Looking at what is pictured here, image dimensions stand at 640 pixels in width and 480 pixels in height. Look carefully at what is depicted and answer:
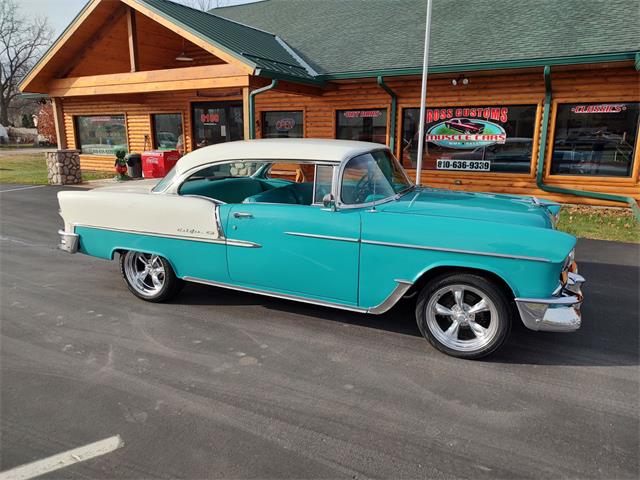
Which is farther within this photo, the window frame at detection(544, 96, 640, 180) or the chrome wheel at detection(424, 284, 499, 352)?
the window frame at detection(544, 96, 640, 180)

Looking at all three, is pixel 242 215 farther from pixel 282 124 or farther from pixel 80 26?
pixel 80 26

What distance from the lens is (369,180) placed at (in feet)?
13.8

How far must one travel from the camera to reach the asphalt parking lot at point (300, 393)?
2.54 m

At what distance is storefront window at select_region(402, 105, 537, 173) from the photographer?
10.7 meters

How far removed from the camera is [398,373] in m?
3.44

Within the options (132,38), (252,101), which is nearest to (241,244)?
(252,101)

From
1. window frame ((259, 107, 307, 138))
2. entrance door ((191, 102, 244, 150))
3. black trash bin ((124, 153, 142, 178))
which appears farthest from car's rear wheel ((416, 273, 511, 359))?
black trash bin ((124, 153, 142, 178))

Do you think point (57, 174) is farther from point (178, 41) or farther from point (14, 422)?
point (14, 422)

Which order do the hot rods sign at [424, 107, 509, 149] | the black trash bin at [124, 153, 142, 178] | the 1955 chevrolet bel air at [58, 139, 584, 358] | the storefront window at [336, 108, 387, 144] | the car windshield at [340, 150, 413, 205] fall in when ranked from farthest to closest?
the black trash bin at [124, 153, 142, 178], the storefront window at [336, 108, 387, 144], the hot rods sign at [424, 107, 509, 149], the car windshield at [340, 150, 413, 205], the 1955 chevrolet bel air at [58, 139, 584, 358]

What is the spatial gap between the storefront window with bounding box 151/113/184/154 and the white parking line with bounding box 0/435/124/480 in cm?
1413

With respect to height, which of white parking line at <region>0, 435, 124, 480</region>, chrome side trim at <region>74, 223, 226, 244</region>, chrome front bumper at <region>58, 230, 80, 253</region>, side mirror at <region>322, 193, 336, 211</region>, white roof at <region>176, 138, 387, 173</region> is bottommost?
white parking line at <region>0, 435, 124, 480</region>

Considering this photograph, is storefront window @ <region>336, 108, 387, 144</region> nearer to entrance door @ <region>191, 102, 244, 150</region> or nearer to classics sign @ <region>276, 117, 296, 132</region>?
classics sign @ <region>276, 117, 296, 132</region>

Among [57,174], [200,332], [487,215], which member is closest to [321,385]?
[200,332]

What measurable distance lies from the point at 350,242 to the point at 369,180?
717mm
